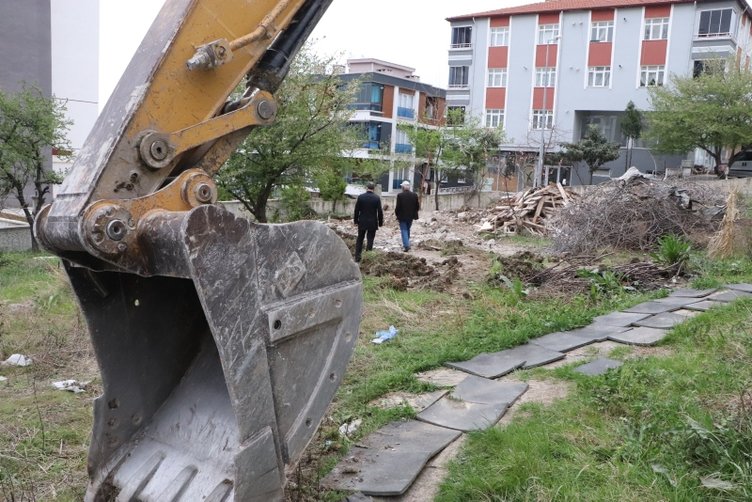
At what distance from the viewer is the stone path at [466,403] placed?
150 inches

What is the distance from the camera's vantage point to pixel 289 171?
14.3 m

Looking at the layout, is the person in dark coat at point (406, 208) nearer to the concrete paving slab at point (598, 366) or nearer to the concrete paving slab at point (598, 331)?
the concrete paving slab at point (598, 331)

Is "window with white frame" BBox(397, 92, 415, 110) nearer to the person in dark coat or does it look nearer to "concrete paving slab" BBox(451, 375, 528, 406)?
the person in dark coat

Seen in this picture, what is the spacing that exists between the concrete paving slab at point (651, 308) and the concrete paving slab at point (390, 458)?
4317 mm

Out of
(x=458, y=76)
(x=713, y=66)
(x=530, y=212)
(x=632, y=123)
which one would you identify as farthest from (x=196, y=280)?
(x=458, y=76)

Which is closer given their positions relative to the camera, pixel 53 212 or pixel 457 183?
pixel 53 212

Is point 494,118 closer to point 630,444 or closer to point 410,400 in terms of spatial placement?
point 410,400

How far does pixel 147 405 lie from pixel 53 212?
3.52ft

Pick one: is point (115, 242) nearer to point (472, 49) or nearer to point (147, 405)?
point (147, 405)

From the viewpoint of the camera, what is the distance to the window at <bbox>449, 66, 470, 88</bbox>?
1891 inches

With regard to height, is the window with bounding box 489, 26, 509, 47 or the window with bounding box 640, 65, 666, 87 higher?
the window with bounding box 489, 26, 509, 47

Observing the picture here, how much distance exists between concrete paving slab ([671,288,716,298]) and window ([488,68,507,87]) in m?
39.0

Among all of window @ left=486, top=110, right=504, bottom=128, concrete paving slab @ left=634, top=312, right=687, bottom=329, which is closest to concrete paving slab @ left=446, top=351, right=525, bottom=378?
concrete paving slab @ left=634, top=312, right=687, bottom=329

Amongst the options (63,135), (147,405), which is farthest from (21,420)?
(63,135)
